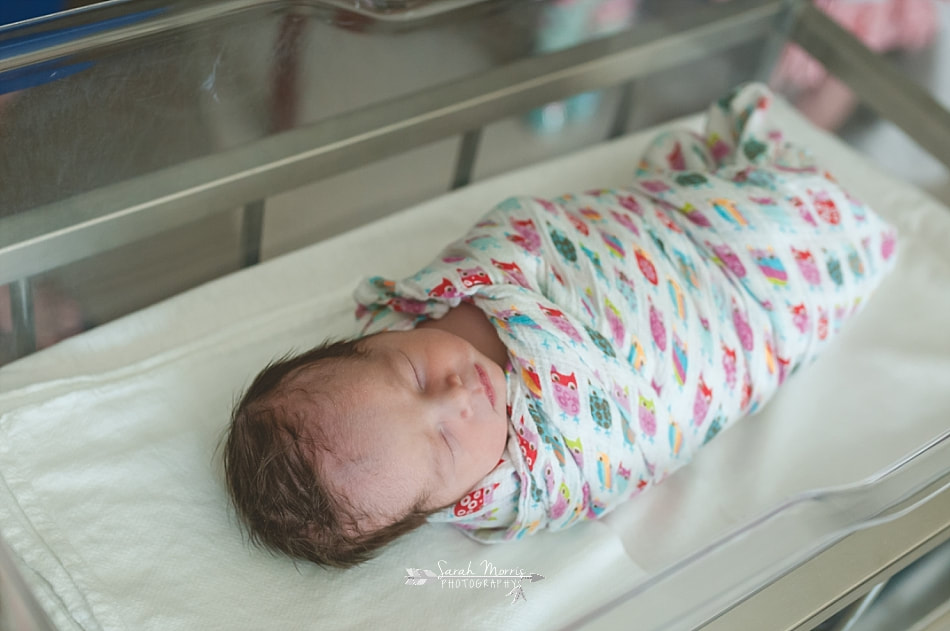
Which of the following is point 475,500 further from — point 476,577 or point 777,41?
point 777,41

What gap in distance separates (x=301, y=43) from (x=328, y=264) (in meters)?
0.29

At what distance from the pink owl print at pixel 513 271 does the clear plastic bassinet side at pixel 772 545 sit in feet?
1.24

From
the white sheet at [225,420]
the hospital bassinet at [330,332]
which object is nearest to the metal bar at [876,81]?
the hospital bassinet at [330,332]

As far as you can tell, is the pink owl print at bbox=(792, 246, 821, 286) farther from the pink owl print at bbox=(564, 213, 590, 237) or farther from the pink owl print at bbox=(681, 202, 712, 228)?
the pink owl print at bbox=(564, 213, 590, 237)

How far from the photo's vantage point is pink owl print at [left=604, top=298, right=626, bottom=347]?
107 cm

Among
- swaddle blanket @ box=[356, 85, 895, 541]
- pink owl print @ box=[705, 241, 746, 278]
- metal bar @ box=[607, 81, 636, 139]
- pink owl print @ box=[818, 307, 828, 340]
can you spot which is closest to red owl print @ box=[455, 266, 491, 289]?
swaddle blanket @ box=[356, 85, 895, 541]

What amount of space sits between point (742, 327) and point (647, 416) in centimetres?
19

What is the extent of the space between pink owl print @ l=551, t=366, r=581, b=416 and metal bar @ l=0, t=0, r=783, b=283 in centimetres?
41

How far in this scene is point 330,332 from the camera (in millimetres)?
1164

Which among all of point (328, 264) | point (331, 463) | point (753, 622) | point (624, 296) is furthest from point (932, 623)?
point (328, 264)

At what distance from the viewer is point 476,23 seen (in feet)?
4.03

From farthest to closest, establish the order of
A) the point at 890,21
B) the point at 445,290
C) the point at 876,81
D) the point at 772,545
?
the point at 890,21, the point at 876,81, the point at 445,290, the point at 772,545

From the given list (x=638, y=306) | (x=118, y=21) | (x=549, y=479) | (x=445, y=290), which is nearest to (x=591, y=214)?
(x=638, y=306)

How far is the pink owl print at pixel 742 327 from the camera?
3.74ft
